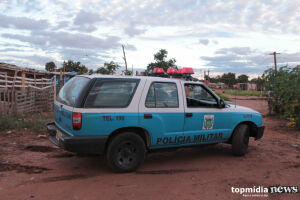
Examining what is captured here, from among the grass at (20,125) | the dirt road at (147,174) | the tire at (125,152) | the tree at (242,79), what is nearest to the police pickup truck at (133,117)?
the tire at (125,152)

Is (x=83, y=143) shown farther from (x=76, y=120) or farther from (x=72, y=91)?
(x=72, y=91)

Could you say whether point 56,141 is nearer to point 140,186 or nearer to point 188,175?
point 140,186

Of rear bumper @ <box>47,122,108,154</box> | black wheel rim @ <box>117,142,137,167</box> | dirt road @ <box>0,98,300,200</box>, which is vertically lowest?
dirt road @ <box>0,98,300,200</box>

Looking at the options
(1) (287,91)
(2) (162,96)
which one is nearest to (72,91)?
(2) (162,96)

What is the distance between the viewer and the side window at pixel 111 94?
4305 mm

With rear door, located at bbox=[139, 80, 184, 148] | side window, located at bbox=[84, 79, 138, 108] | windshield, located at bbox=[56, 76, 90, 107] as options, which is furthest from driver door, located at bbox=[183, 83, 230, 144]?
windshield, located at bbox=[56, 76, 90, 107]

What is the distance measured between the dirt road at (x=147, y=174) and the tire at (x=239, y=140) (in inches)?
6.9

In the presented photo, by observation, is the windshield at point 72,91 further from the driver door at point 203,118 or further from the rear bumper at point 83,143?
the driver door at point 203,118

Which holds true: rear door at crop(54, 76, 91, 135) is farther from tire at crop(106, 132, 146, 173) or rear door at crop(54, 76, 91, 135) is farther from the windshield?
tire at crop(106, 132, 146, 173)

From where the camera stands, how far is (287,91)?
9.46 m

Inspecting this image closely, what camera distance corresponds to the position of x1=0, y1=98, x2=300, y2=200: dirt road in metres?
3.80

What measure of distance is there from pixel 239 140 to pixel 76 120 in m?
3.61

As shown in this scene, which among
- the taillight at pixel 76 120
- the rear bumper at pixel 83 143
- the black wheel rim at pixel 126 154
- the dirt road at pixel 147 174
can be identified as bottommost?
the dirt road at pixel 147 174

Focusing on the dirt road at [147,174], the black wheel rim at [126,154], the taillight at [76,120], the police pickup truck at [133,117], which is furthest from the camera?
the black wheel rim at [126,154]
